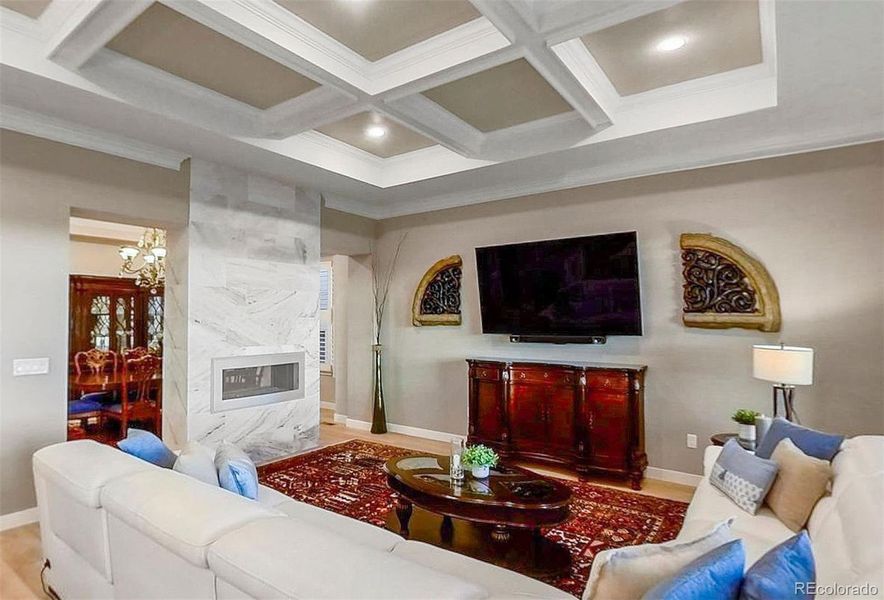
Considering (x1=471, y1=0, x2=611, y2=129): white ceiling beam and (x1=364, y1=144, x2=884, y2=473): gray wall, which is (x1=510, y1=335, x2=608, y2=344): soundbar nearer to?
(x1=364, y1=144, x2=884, y2=473): gray wall

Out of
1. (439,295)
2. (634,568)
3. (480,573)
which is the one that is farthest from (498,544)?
(439,295)

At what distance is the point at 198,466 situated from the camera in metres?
2.26

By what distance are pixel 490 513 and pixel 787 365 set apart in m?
2.25

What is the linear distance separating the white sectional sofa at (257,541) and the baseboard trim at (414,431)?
332cm

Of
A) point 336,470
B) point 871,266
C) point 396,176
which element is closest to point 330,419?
point 336,470

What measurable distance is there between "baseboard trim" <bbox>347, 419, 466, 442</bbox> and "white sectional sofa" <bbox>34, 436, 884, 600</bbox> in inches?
131

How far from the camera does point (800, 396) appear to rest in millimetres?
3850

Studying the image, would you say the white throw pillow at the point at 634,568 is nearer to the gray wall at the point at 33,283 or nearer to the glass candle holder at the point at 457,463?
the glass candle holder at the point at 457,463

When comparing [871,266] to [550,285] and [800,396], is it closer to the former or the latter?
[800,396]

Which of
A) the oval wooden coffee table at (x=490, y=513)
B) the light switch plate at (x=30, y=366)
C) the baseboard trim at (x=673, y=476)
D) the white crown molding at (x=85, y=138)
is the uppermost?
the white crown molding at (x=85, y=138)

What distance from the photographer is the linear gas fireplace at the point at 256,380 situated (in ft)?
15.2

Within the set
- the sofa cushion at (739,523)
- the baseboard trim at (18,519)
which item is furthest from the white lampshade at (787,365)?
the baseboard trim at (18,519)

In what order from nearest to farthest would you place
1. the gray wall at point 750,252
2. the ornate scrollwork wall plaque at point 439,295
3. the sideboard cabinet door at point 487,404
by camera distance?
the gray wall at point 750,252 < the sideboard cabinet door at point 487,404 < the ornate scrollwork wall plaque at point 439,295

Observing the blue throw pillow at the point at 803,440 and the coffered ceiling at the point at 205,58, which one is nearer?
the blue throw pillow at the point at 803,440
